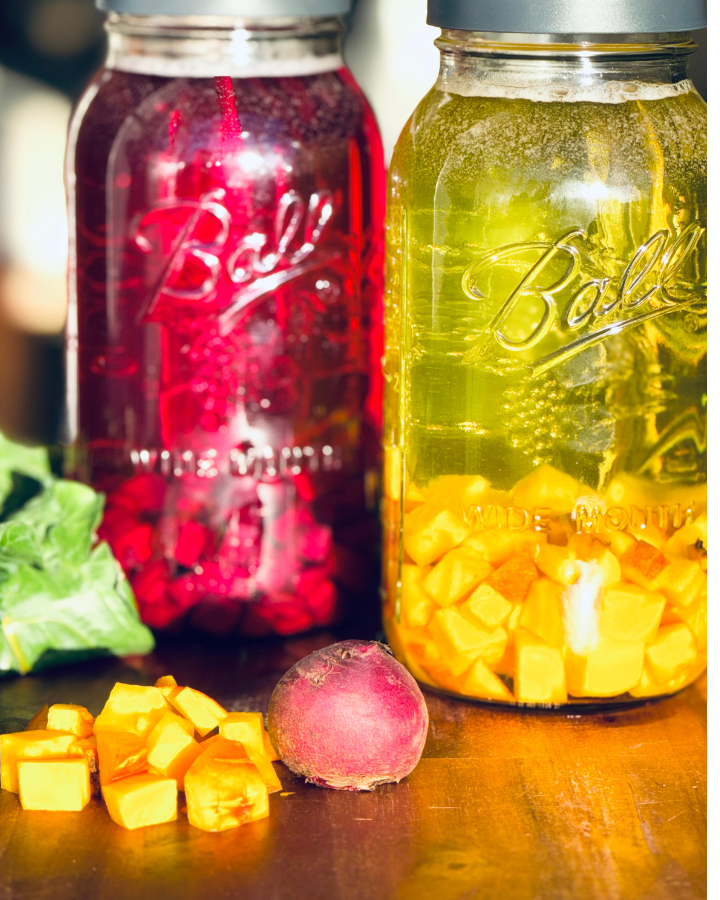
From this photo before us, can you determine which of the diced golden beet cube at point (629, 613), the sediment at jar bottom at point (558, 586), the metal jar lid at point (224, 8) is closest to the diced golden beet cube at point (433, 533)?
the sediment at jar bottom at point (558, 586)

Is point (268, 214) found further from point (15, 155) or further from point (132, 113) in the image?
point (15, 155)

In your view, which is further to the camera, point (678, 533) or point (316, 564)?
point (316, 564)

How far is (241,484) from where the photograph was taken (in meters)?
1.02

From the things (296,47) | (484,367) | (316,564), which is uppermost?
(296,47)

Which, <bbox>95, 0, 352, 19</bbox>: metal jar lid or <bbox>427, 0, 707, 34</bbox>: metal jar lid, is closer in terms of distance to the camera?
<bbox>427, 0, 707, 34</bbox>: metal jar lid

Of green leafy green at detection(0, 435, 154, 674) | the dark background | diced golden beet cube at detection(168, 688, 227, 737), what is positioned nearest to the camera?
diced golden beet cube at detection(168, 688, 227, 737)

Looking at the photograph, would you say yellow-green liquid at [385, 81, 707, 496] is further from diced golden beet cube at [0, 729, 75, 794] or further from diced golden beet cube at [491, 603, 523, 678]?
diced golden beet cube at [0, 729, 75, 794]

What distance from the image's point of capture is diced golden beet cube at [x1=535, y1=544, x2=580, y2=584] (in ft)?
2.92

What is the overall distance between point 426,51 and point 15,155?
0.43 meters

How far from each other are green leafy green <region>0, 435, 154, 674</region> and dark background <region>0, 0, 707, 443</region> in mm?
402

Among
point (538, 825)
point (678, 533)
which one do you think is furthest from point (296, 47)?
point (538, 825)

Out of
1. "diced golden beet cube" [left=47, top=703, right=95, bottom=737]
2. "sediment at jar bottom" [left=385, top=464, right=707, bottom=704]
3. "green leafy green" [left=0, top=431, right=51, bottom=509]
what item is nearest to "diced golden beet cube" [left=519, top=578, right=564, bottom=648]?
"sediment at jar bottom" [left=385, top=464, right=707, bottom=704]

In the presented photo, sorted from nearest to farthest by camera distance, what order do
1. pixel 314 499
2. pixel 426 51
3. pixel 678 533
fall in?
pixel 678 533 → pixel 314 499 → pixel 426 51

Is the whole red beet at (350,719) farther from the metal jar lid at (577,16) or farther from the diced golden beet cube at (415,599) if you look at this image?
the metal jar lid at (577,16)
